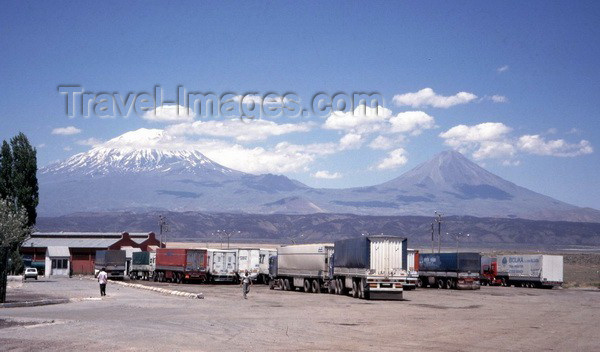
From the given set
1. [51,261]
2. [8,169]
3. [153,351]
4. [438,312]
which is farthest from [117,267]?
[153,351]

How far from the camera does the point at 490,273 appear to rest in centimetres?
8762

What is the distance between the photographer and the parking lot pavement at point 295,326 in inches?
911

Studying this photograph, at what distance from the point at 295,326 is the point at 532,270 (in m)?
56.3

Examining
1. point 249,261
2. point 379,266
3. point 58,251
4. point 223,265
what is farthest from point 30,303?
point 58,251

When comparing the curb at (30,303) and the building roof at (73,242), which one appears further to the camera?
the building roof at (73,242)

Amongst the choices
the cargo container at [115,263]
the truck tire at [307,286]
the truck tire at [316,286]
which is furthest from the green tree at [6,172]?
the truck tire at [316,286]

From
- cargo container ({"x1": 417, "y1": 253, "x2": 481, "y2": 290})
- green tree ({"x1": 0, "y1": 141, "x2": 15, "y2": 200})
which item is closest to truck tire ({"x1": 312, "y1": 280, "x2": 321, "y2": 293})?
cargo container ({"x1": 417, "y1": 253, "x2": 481, "y2": 290})

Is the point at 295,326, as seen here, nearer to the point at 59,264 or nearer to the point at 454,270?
the point at 454,270

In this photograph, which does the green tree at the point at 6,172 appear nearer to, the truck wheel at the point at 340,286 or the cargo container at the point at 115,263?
the cargo container at the point at 115,263

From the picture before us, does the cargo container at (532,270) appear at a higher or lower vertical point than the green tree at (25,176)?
lower

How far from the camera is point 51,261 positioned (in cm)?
12350

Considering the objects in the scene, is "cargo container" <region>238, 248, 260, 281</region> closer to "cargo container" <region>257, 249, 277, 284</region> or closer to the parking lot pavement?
"cargo container" <region>257, 249, 277, 284</region>

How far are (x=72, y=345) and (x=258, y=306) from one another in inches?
788

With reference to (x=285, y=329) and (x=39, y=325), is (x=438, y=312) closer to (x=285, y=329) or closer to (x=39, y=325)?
(x=285, y=329)
